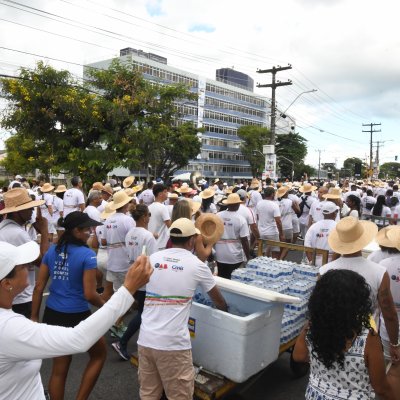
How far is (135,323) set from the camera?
14.9 feet

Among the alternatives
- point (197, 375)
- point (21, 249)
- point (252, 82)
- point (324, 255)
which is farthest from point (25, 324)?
point (252, 82)

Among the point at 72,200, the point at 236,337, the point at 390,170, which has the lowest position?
the point at 236,337

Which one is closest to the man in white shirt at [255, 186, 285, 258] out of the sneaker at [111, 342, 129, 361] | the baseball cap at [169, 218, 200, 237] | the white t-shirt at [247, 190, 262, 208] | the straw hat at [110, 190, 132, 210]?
the white t-shirt at [247, 190, 262, 208]

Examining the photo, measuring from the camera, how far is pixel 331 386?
7.23 feet

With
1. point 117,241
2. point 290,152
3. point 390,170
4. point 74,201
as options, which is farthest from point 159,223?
point 390,170

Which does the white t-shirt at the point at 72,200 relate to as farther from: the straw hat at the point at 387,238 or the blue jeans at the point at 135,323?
the straw hat at the point at 387,238

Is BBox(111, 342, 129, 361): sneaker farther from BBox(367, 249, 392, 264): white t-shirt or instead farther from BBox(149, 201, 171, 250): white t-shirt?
BBox(367, 249, 392, 264): white t-shirt

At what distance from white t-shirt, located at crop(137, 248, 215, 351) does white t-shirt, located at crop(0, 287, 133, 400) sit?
1.26m

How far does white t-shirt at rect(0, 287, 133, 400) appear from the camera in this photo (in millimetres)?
1664

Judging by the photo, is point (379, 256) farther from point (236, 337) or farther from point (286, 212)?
point (286, 212)

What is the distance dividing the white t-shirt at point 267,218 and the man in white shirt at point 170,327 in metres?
5.31

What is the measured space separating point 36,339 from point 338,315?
1476 mm

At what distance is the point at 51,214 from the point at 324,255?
21.7 feet

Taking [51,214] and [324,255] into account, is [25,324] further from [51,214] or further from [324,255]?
[51,214]
